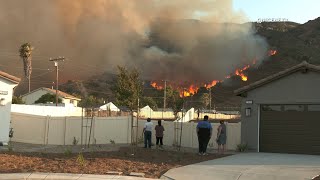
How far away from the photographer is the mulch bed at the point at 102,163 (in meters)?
13.9

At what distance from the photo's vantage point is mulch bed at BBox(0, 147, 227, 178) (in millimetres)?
13945

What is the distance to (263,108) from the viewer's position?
22094 mm

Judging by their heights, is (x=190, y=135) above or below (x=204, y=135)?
below

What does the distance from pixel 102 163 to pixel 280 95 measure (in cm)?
1014

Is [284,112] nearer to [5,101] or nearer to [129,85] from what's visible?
[129,85]

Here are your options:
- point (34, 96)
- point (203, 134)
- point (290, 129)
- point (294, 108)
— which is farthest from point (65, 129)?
point (34, 96)

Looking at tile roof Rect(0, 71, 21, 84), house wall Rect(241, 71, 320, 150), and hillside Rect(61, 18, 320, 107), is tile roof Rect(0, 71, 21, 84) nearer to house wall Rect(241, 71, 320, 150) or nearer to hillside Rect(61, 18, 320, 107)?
house wall Rect(241, 71, 320, 150)

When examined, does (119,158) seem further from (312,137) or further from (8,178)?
(312,137)

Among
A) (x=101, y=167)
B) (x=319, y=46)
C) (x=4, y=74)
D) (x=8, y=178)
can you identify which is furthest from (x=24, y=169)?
(x=319, y=46)

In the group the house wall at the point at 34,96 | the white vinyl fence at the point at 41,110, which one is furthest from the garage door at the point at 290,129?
the house wall at the point at 34,96

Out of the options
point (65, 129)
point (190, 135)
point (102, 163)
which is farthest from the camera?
point (65, 129)

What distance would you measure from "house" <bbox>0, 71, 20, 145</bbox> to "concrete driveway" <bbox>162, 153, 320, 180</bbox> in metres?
12.0

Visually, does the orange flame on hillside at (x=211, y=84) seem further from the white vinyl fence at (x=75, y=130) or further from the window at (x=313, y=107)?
the window at (x=313, y=107)

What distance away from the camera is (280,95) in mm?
21453
